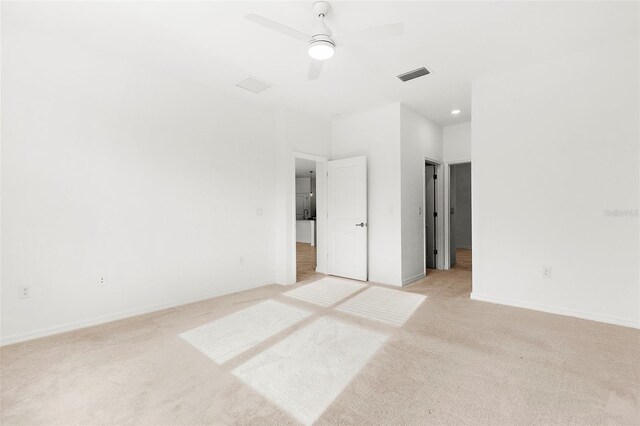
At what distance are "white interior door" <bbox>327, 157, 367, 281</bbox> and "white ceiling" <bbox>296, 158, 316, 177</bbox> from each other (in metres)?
3.00

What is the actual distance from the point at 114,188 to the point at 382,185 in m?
3.64

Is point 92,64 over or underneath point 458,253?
over

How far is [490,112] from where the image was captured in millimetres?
3742

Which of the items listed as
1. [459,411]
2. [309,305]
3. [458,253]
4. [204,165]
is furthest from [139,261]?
[458,253]

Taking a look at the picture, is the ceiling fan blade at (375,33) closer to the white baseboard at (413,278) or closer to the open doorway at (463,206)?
the white baseboard at (413,278)

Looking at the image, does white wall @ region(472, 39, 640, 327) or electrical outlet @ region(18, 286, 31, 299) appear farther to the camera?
white wall @ region(472, 39, 640, 327)

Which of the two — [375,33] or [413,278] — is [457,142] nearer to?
[413,278]

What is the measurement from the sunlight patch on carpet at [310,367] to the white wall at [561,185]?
2.11 meters

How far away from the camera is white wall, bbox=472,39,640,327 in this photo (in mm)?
2984

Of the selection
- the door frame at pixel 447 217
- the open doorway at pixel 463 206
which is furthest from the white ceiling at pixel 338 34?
the open doorway at pixel 463 206

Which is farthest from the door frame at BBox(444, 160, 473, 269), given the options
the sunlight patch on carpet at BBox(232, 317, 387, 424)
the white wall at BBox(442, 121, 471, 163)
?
the sunlight patch on carpet at BBox(232, 317, 387, 424)

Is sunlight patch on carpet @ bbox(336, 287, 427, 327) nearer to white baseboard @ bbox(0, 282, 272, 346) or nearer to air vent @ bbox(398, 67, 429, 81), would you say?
white baseboard @ bbox(0, 282, 272, 346)

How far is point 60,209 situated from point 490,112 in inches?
195

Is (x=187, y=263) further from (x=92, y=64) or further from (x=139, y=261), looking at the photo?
(x=92, y=64)
